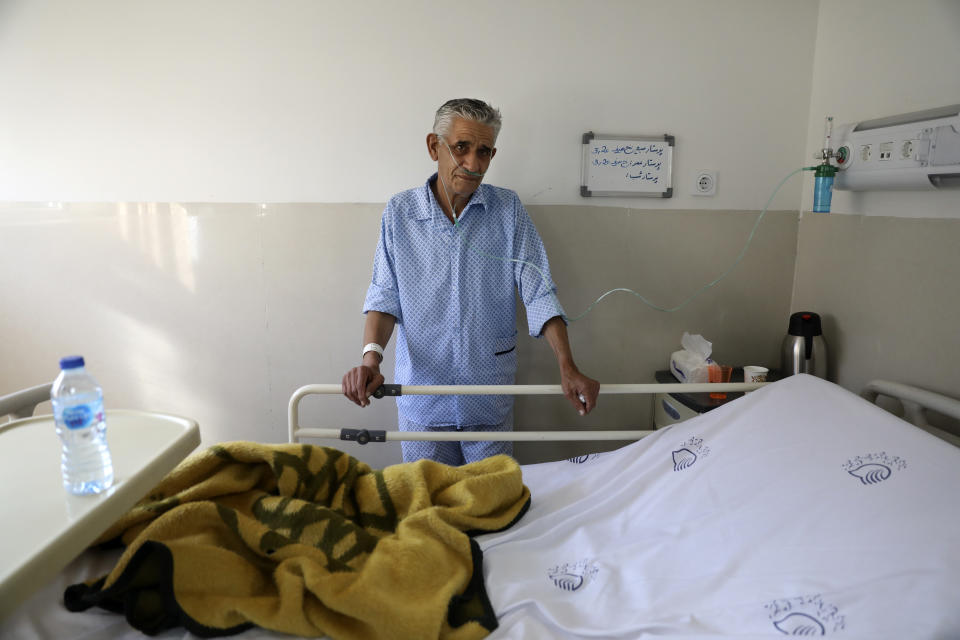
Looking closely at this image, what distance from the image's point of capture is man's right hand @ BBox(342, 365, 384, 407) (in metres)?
1.97

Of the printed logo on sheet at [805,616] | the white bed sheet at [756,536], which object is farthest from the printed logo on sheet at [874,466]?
the printed logo on sheet at [805,616]

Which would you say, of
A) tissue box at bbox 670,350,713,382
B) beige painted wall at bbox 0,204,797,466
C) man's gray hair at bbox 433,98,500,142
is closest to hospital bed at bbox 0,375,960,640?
tissue box at bbox 670,350,713,382

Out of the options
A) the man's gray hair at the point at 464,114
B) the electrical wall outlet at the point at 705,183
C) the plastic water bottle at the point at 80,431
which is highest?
the man's gray hair at the point at 464,114

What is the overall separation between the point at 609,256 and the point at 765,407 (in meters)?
1.08

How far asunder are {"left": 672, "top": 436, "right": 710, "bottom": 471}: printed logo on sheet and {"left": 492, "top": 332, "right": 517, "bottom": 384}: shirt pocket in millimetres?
787

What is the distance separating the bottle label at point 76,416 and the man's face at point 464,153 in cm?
141

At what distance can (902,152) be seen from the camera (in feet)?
6.43

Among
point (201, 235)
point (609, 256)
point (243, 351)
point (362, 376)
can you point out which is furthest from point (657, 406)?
point (201, 235)

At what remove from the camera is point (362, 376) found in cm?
198

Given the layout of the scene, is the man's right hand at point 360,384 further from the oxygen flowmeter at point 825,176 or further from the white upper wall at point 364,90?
the oxygen flowmeter at point 825,176

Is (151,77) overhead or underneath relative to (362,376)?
overhead

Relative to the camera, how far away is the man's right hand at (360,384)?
1972mm

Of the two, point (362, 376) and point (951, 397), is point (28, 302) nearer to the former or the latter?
point (362, 376)

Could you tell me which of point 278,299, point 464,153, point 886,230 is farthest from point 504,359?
point 886,230
